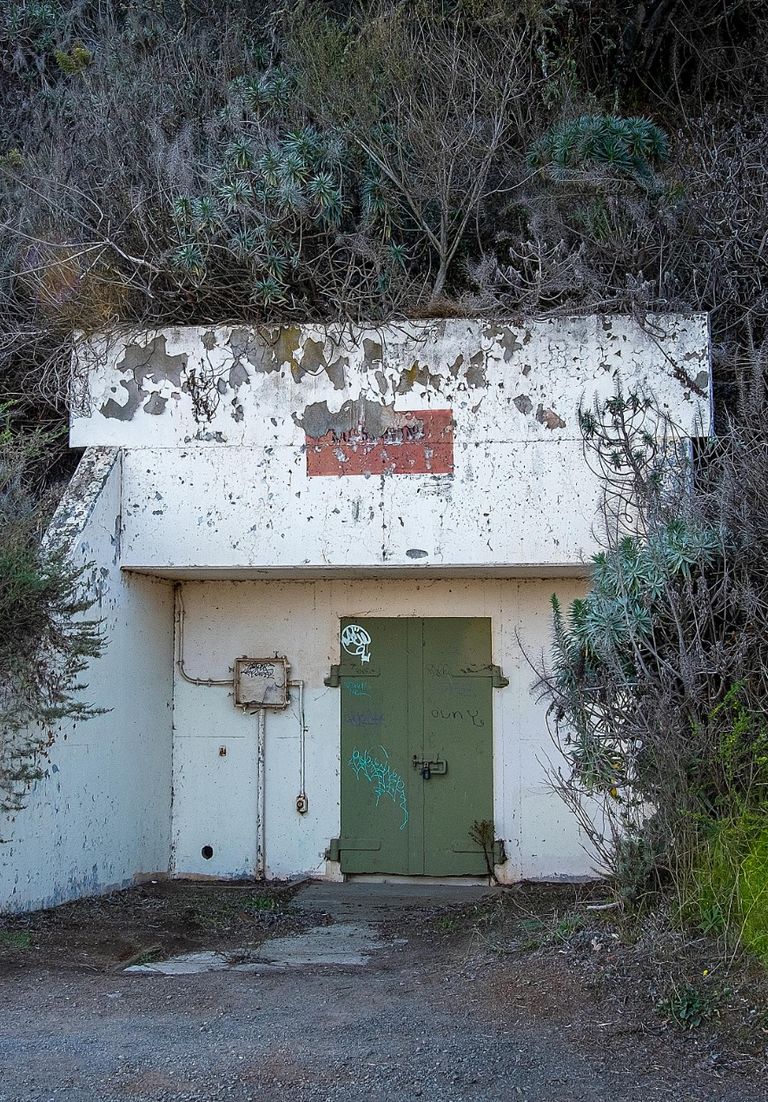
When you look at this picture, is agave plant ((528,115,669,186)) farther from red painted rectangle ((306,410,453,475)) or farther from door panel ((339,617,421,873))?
door panel ((339,617,421,873))

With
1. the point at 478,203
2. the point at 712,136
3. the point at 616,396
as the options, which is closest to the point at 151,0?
the point at 478,203

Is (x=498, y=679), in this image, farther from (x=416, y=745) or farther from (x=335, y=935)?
(x=335, y=935)

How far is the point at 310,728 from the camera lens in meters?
9.20

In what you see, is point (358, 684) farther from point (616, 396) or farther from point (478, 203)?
point (478, 203)

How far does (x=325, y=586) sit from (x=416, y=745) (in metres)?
1.56

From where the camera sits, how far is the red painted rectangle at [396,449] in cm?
803

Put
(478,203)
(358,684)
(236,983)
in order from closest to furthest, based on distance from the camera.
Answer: (236,983)
(478,203)
(358,684)

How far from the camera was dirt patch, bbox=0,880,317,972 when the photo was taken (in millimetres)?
6145

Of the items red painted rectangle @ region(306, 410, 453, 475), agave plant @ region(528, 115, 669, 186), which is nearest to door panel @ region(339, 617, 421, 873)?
red painted rectangle @ region(306, 410, 453, 475)

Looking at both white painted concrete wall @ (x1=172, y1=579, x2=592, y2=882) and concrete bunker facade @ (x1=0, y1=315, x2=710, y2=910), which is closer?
concrete bunker facade @ (x1=0, y1=315, x2=710, y2=910)

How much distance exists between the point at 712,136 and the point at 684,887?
7.05m

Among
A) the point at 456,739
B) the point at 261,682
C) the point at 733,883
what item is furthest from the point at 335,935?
the point at 733,883

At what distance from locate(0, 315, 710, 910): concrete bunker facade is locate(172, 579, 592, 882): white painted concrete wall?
0.02 metres

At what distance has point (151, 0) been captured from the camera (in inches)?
440
